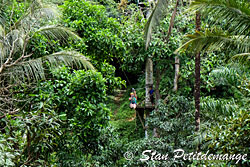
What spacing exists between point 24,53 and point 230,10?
4.50 meters

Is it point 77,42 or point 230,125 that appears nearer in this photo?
point 230,125

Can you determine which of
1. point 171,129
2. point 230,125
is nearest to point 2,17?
point 171,129

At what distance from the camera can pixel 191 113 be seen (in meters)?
7.68

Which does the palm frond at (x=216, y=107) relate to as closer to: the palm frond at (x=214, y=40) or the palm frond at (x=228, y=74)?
the palm frond at (x=228, y=74)

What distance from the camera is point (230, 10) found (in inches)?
213

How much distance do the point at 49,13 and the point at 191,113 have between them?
445cm

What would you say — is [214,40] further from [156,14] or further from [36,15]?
[36,15]

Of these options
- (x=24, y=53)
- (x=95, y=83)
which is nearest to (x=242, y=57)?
(x=95, y=83)

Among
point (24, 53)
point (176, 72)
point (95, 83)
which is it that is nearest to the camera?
point (95, 83)

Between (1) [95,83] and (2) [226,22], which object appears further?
(1) [95,83]

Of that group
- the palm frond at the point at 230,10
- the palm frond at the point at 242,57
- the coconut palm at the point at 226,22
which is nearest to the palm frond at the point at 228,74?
the palm frond at the point at 242,57

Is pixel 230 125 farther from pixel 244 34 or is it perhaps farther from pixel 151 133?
pixel 151 133

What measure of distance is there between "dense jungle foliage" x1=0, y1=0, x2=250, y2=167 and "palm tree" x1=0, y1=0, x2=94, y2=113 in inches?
0.9

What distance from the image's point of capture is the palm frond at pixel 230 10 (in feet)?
17.2
